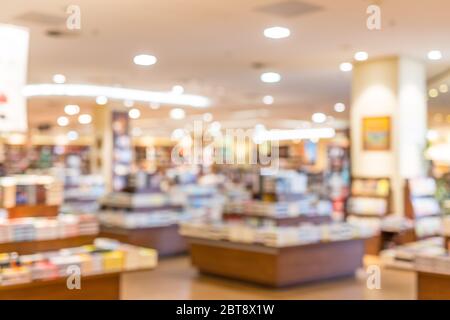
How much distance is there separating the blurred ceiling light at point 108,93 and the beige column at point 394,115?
18.2 feet

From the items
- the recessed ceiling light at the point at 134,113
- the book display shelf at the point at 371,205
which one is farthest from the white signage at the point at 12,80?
the recessed ceiling light at the point at 134,113

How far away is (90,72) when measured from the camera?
10.5 metres

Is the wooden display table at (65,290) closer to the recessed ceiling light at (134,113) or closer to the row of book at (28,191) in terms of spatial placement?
the row of book at (28,191)

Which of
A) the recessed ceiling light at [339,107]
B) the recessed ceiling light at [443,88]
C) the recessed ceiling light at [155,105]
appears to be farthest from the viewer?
the recessed ceiling light at [339,107]

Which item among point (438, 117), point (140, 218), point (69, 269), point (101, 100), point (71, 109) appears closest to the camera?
point (69, 269)

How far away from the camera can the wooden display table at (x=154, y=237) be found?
350 inches

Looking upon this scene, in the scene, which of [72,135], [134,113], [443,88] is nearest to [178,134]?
[72,135]

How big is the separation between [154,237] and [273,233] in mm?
2942

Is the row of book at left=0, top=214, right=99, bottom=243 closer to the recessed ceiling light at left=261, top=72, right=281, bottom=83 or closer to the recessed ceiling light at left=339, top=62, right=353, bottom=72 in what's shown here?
the recessed ceiling light at left=339, top=62, right=353, bottom=72

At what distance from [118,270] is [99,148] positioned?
10959mm

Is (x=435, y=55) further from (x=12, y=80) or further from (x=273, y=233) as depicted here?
(x=12, y=80)

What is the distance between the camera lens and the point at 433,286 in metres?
5.28
